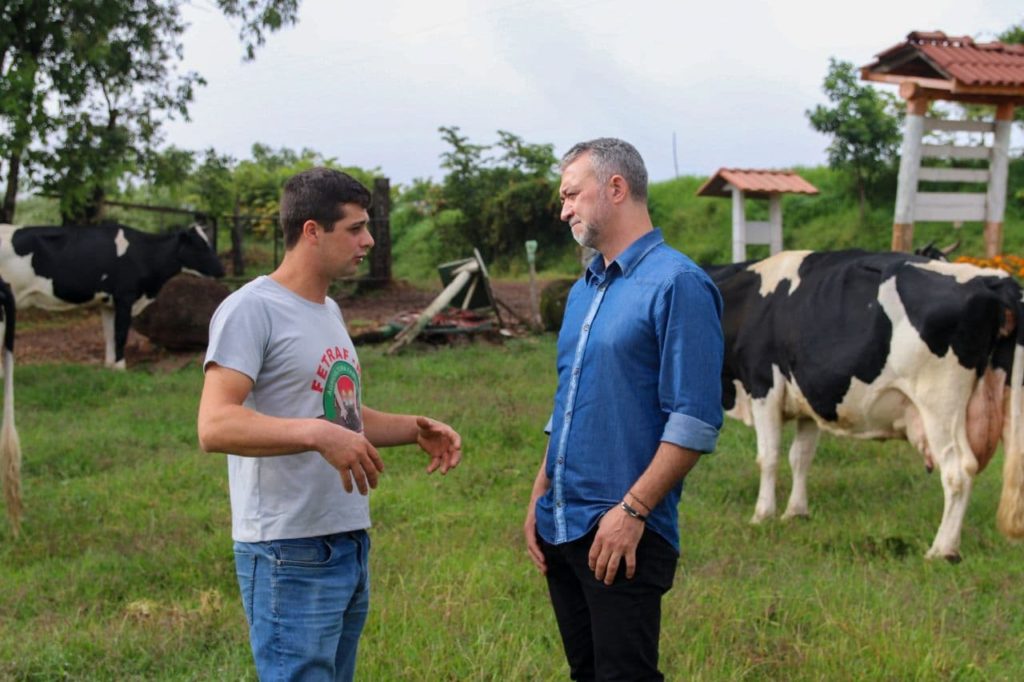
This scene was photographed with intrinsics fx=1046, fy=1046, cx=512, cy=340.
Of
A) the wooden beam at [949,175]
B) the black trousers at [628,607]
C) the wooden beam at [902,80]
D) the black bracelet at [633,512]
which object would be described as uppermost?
the wooden beam at [902,80]


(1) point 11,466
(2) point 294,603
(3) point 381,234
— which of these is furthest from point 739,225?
(3) point 381,234

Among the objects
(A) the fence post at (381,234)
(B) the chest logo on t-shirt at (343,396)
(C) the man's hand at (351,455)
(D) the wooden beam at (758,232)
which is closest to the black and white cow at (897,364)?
(D) the wooden beam at (758,232)

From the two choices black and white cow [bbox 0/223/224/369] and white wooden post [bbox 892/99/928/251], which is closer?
white wooden post [bbox 892/99/928/251]

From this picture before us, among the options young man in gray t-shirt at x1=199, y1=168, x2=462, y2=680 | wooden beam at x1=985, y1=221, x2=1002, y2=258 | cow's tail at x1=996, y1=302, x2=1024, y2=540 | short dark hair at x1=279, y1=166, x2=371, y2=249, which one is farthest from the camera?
wooden beam at x1=985, y1=221, x2=1002, y2=258

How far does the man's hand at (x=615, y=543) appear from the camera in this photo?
2.51 meters

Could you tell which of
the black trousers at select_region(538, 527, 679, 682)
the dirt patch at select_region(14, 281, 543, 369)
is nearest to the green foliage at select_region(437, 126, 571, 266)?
the dirt patch at select_region(14, 281, 543, 369)

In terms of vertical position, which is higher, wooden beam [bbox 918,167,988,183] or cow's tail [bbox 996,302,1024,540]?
wooden beam [bbox 918,167,988,183]

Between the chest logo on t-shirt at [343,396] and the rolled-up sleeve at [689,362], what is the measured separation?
79cm

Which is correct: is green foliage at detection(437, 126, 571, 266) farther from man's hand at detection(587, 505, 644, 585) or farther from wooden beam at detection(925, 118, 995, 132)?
man's hand at detection(587, 505, 644, 585)

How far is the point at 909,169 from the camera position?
33.6 ft

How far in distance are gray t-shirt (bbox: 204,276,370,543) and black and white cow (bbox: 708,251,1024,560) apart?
3.79 meters

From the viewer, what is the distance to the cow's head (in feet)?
43.0

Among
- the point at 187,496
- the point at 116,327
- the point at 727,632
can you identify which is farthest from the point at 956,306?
Answer: the point at 116,327

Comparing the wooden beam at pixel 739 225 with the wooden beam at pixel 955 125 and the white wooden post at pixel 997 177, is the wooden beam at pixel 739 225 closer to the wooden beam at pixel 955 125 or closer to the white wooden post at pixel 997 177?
the wooden beam at pixel 955 125
